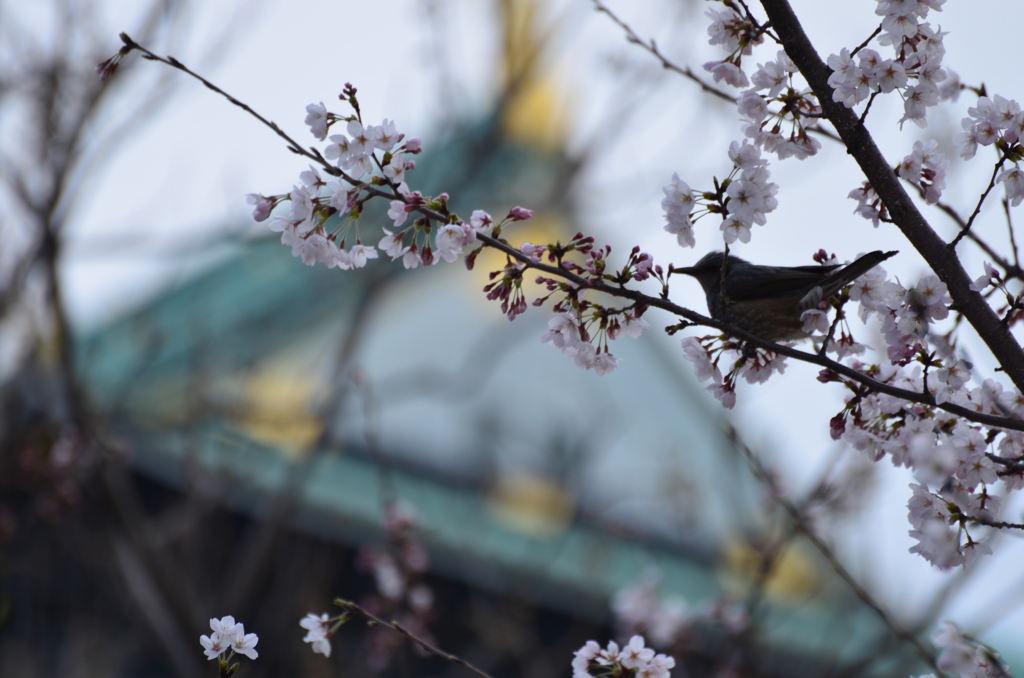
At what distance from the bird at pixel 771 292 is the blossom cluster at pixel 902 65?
39 cm

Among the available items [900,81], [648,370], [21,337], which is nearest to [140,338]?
[21,337]

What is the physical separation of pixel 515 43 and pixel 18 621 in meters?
5.31

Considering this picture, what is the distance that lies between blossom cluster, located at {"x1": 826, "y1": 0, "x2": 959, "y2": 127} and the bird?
1.29 feet

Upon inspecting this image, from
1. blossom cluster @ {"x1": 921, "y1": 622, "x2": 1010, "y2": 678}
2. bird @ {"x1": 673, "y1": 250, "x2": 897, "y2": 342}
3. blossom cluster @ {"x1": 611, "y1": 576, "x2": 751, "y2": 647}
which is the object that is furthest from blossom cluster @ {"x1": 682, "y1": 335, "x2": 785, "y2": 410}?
blossom cluster @ {"x1": 611, "y1": 576, "x2": 751, "y2": 647}

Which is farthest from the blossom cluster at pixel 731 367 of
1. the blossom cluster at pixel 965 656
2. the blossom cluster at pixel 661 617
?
the blossom cluster at pixel 661 617

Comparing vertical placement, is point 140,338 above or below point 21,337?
above

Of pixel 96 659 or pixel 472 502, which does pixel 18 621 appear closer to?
pixel 96 659

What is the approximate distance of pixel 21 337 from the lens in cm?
488

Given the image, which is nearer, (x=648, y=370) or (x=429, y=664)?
(x=429, y=664)

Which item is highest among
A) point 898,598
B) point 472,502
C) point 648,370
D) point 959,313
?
point 648,370

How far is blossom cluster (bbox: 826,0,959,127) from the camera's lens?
5.46ft

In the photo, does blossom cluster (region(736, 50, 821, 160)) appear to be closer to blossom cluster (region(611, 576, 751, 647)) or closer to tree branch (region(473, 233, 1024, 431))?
tree branch (region(473, 233, 1024, 431))

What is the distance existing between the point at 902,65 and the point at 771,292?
26.2 inches

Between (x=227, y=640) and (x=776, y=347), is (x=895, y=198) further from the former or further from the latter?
(x=227, y=640)
